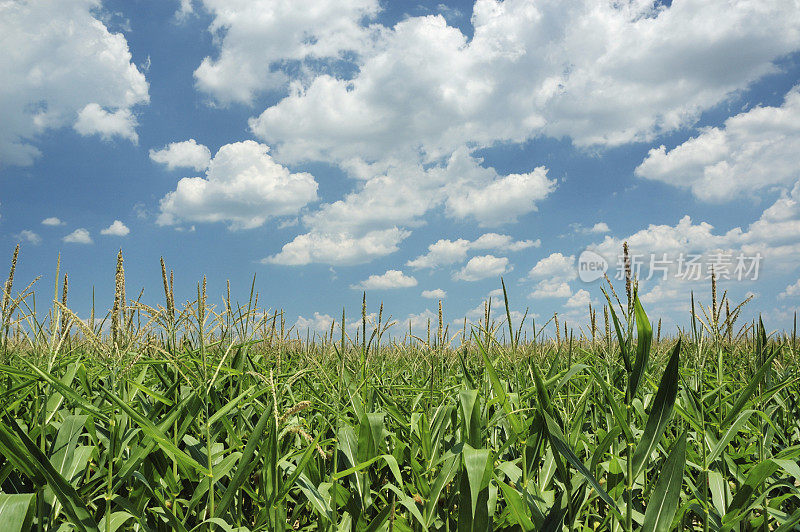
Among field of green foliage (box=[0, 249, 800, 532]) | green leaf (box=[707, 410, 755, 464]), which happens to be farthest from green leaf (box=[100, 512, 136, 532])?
green leaf (box=[707, 410, 755, 464])

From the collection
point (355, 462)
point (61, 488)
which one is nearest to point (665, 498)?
point (355, 462)

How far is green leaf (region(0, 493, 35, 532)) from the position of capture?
173 cm

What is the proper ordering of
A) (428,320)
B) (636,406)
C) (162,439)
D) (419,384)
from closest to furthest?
1. (162,439)
2. (428,320)
3. (636,406)
4. (419,384)

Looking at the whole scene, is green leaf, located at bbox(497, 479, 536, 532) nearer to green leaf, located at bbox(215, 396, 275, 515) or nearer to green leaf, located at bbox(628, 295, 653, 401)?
green leaf, located at bbox(628, 295, 653, 401)

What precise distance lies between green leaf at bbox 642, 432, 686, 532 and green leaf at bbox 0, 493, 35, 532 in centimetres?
229

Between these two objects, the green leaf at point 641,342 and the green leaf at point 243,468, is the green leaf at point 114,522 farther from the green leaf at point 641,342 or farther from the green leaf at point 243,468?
the green leaf at point 641,342

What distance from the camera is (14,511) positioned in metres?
1.78

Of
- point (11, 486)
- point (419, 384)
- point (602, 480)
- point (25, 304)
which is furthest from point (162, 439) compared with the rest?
point (419, 384)

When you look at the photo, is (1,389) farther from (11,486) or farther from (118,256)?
(118,256)

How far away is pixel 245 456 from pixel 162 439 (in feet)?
1.11

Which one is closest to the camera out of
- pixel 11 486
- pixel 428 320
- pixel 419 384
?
pixel 11 486

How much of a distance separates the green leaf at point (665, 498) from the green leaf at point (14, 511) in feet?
7.52

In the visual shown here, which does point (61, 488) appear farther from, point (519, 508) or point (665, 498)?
point (665, 498)

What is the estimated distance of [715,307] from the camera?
8.89 ft
